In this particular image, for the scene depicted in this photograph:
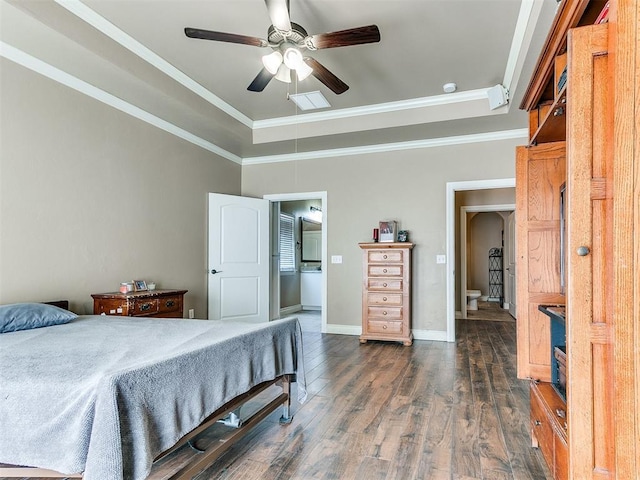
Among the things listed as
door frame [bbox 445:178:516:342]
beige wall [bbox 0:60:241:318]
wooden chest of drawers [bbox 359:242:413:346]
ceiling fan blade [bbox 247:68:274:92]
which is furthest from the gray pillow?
door frame [bbox 445:178:516:342]

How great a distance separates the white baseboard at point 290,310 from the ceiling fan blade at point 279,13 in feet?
17.7

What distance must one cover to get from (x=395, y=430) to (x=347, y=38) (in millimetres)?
2441

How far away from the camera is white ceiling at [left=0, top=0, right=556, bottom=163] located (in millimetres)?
2648

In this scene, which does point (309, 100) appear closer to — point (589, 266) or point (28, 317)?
point (28, 317)

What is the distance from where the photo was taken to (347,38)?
238 centimetres

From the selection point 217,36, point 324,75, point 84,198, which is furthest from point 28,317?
point 324,75

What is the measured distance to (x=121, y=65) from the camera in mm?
3031

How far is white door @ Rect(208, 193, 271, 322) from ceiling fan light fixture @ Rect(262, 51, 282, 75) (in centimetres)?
261

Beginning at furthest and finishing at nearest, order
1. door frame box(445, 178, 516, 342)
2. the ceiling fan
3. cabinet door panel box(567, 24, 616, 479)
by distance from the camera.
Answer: door frame box(445, 178, 516, 342)
the ceiling fan
cabinet door panel box(567, 24, 616, 479)

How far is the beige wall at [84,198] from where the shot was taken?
9.03 ft

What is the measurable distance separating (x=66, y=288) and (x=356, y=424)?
8.33ft

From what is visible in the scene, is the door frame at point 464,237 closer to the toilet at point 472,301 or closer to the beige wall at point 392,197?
the toilet at point 472,301

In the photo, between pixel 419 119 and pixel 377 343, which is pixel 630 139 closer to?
pixel 419 119

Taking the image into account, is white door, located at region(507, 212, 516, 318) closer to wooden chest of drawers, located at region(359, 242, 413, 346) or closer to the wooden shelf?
wooden chest of drawers, located at region(359, 242, 413, 346)
